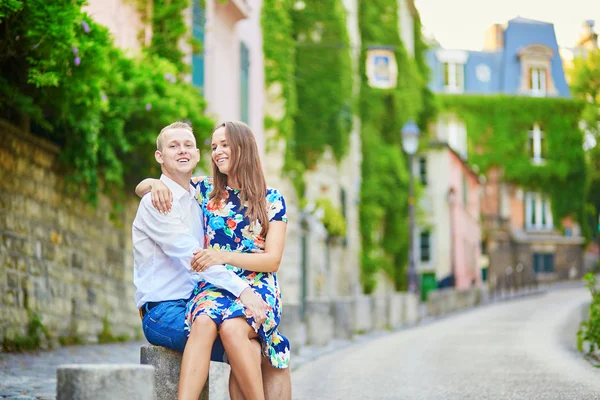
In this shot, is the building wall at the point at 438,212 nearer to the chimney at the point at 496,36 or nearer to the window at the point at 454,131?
the window at the point at 454,131

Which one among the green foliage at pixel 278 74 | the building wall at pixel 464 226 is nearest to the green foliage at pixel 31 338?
the green foliage at pixel 278 74

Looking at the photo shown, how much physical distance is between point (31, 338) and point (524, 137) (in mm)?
42361

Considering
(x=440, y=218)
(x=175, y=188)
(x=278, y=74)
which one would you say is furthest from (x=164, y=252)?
(x=440, y=218)

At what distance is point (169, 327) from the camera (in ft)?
15.9

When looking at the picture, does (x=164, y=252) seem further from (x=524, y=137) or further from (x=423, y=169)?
(x=524, y=137)

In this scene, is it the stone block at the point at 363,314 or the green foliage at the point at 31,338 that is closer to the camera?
the green foliage at the point at 31,338

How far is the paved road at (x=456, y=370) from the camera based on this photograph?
25.9 feet

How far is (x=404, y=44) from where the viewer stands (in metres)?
31.4

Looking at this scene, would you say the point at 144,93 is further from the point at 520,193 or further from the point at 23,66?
the point at 520,193

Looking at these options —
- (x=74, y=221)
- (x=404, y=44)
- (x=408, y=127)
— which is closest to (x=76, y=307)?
(x=74, y=221)

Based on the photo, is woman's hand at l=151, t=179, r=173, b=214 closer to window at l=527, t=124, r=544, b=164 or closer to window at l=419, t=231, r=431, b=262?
window at l=419, t=231, r=431, b=262

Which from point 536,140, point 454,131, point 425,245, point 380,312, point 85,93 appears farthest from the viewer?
point 536,140

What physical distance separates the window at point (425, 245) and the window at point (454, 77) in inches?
527

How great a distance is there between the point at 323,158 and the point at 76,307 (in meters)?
14.1
